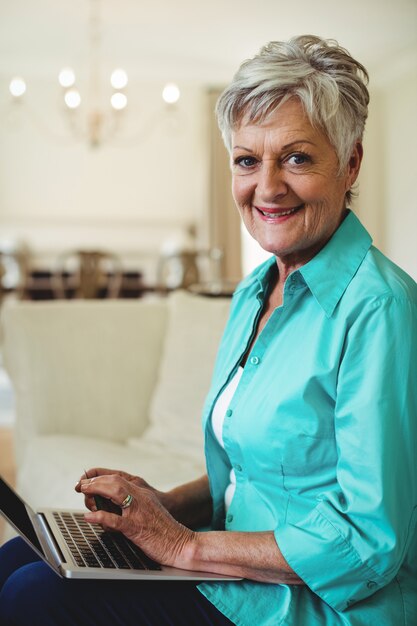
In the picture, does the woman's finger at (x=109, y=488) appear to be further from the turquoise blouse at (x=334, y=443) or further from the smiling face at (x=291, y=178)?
the smiling face at (x=291, y=178)

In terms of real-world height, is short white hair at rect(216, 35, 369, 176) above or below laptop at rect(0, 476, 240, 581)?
above

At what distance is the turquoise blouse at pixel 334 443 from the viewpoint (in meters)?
0.83

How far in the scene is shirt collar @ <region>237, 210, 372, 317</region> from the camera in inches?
36.8

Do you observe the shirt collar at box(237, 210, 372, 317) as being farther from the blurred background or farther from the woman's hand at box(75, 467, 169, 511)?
the blurred background

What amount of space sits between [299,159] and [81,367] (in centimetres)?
142

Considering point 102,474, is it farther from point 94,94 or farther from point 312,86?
point 94,94

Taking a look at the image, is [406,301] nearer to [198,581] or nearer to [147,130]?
[198,581]

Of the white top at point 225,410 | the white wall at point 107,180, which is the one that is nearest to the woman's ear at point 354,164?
the white top at point 225,410

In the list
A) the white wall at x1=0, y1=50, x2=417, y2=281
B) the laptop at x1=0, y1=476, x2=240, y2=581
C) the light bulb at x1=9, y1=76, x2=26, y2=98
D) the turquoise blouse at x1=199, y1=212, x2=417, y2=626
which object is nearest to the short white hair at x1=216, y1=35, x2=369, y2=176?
the turquoise blouse at x1=199, y1=212, x2=417, y2=626

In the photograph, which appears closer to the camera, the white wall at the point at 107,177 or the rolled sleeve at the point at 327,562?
the rolled sleeve at the point at 327,562

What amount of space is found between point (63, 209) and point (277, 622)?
6.84 metres

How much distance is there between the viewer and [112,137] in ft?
17.5

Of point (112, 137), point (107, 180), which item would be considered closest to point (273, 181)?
point (112, 137)

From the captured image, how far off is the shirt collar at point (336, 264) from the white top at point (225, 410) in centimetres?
21
